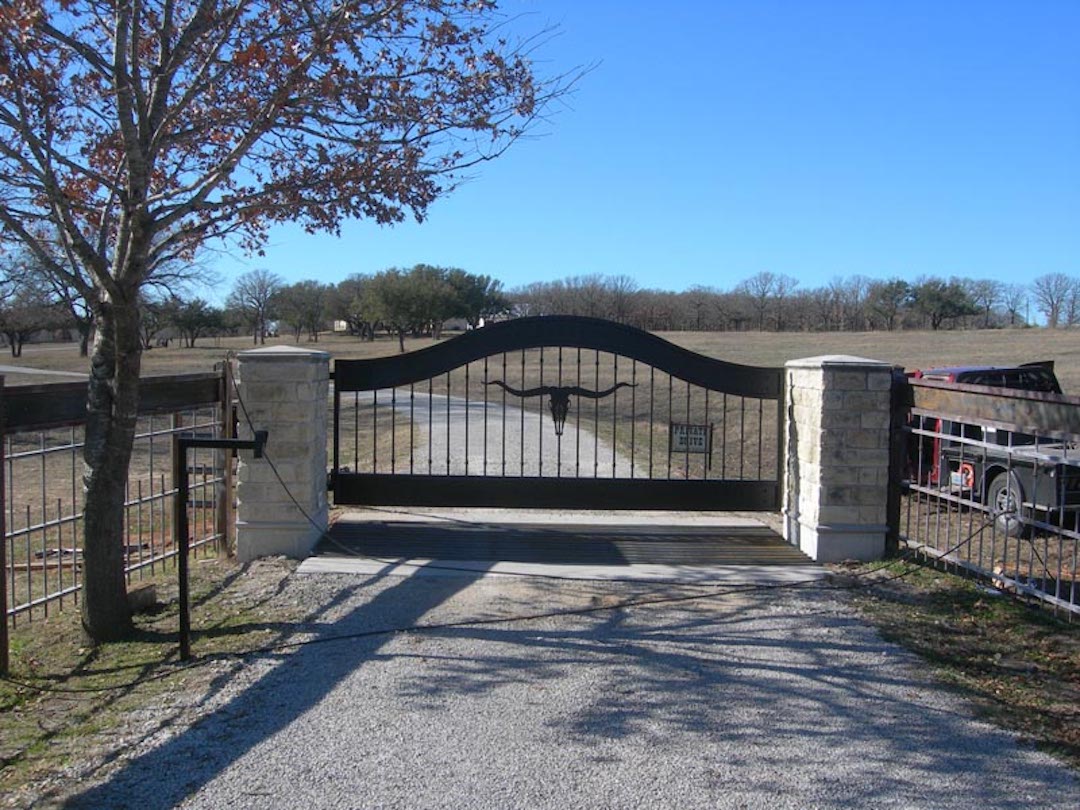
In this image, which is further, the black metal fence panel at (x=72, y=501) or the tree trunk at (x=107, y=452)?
the black metal fence panel at (x=72, y=501)

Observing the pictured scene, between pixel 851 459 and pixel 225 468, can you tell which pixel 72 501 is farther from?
pixel 851 459

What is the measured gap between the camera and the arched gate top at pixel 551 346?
27.5 ft

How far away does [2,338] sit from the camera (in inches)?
2623

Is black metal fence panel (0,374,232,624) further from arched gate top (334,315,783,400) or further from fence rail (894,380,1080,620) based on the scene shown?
fence rail (894,380,1080,620)

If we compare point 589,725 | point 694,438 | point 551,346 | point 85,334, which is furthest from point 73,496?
point 85,334

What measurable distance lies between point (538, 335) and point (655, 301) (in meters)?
46.6

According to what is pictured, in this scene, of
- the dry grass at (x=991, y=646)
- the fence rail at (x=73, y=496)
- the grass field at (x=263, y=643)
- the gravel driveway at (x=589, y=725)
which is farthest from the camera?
the fence rail at (x=73, y=496)

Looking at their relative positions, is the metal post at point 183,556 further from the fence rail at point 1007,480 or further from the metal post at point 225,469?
the fence rail at point 1007,480

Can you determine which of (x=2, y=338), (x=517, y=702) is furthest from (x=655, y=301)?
(x=517, y=702)

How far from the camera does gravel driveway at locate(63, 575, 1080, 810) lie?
151 inches

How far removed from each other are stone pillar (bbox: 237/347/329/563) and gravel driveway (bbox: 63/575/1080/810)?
1.54 meters

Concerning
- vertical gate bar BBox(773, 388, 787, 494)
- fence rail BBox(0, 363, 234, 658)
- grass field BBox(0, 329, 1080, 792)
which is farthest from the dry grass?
fence rail BBox(0, 363, 234, 658)

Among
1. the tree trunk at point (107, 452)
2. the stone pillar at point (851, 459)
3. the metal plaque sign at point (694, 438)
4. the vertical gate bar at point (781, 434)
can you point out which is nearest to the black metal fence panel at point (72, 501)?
the tree trunk at point (107, 452)

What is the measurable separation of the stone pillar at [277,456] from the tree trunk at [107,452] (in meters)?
1.80
